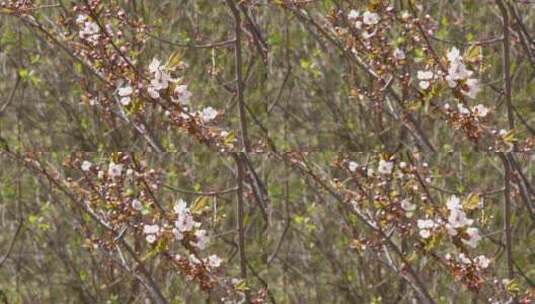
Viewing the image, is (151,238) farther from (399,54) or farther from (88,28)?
(399,54)

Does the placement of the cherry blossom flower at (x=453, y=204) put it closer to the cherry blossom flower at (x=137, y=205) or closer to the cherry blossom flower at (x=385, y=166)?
the cherry blossom flower at (x=385, y=166)

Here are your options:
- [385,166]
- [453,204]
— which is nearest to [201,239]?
[385,166]

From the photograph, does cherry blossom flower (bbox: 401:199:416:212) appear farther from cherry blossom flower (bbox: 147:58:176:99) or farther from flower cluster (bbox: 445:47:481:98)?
cherry blossom flower (bbox: 147:58:176:99)

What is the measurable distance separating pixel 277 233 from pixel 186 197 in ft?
0.78

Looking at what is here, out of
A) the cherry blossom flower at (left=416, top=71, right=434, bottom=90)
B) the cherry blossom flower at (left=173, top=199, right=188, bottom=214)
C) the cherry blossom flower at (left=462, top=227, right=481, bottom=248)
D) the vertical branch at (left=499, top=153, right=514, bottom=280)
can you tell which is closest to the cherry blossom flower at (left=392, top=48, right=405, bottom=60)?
the cherry blossom flower at (left=416, top=71, right=434, bottom=90)

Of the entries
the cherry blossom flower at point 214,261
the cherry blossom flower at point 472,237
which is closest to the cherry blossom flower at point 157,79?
the cherry blossom flower at point 214,261

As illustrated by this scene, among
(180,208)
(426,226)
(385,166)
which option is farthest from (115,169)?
(426,226)

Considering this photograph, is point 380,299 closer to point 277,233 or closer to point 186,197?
point 277,233

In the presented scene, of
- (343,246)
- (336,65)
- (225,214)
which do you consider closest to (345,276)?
(343,246)

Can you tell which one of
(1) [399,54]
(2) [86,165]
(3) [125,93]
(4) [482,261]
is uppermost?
(1) [399,54]

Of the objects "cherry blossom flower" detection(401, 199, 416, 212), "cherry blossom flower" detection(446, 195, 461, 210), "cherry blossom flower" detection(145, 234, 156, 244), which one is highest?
"cherry blossom flower" detection(401, 199, 416, 212)

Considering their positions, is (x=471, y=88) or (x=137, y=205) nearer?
(x=471, y=88)

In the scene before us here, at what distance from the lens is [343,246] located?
245 centimetres

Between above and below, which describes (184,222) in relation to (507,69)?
below
